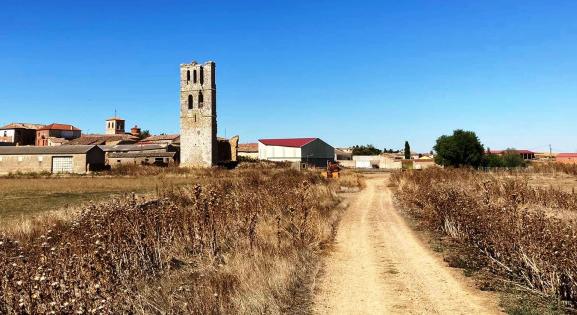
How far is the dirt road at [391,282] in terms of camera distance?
6289 millimetres

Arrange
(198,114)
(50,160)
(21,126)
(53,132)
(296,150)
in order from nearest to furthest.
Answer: (50,160), (198,114), (296,150), (53,132), (21,126)

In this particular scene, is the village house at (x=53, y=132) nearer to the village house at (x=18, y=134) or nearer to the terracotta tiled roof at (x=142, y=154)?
the village house at (x=18, y=134)

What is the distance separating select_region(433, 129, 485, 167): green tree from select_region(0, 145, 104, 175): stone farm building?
168 feet

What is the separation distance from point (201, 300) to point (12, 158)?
60511 mm

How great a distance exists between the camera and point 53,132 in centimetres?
9712

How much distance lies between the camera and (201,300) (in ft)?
18.3

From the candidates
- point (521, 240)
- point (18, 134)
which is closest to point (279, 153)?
point (18, 134)

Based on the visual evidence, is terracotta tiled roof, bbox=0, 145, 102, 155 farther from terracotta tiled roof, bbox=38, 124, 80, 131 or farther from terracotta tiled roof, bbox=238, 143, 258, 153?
terracotta tiled roof, bbox=38, 124, 80, 131

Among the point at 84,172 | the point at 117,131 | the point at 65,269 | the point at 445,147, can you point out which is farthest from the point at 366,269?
the point at 117,131

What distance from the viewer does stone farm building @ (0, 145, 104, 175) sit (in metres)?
52.9

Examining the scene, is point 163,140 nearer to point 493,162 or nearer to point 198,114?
point 198,114

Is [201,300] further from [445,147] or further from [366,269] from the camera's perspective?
[445,147]

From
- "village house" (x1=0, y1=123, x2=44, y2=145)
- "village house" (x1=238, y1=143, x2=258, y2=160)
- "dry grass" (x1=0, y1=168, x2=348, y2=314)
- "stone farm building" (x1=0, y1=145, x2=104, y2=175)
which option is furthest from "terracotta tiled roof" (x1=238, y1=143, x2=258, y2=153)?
"dry grass" (x1=0, y1=168, x2=348, y2=314)

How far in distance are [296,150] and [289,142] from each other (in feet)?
15.5
